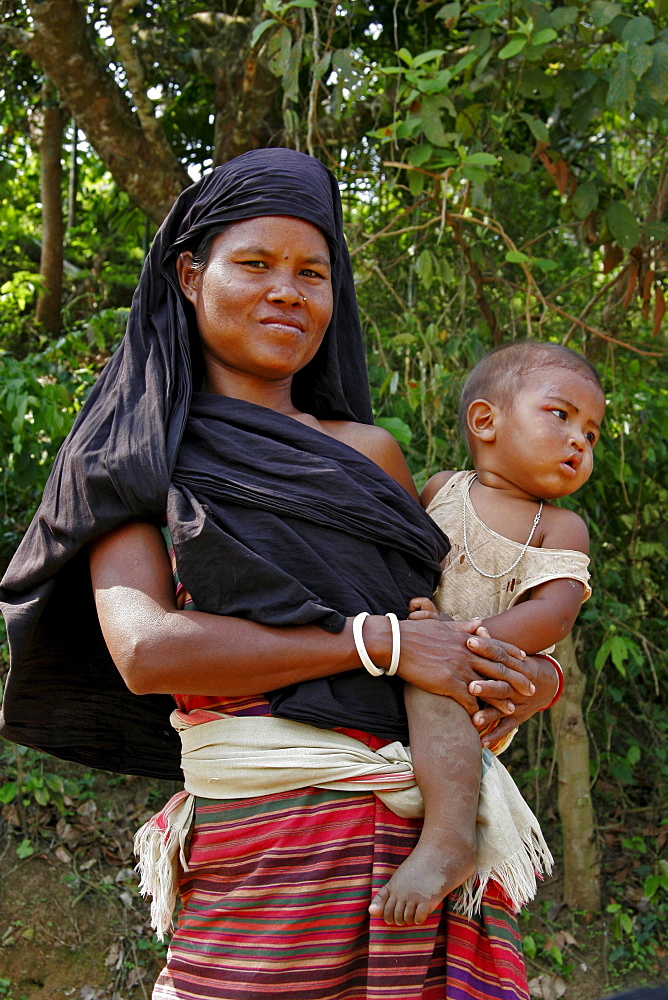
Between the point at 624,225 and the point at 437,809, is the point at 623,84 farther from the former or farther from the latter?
the point at 437,809

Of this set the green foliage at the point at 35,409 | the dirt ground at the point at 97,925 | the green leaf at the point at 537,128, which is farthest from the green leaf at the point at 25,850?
the green leaf at the point at 537,128

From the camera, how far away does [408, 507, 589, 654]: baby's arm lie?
1.77 meters

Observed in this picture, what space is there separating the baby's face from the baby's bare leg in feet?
1.76

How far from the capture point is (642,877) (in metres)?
4.55

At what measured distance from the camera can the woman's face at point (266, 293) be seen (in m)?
1.77

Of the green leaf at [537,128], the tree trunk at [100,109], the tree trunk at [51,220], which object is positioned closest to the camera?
the green leaf at [537,128]

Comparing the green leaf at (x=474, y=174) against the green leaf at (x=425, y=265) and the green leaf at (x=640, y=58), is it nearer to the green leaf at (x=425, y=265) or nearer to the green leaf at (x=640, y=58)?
the green leaf at (x=425, y=265)

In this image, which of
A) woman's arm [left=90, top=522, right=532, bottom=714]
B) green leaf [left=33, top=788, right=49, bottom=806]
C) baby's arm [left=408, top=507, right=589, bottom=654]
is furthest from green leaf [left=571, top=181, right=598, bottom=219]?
green leaf [left=33, top=788, right=49, bottom=806]

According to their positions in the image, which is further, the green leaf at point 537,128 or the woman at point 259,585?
the green leaf at point 537,128

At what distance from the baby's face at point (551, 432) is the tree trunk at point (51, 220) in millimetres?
4955

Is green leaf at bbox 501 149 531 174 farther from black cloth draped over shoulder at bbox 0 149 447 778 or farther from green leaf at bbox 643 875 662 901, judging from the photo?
green leaf at bbox 643 875 662 901

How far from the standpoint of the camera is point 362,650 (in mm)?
1617

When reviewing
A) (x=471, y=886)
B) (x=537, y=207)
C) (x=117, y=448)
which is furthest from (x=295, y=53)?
(x=471, y=886)

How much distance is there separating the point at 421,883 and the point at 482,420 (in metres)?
0.96
